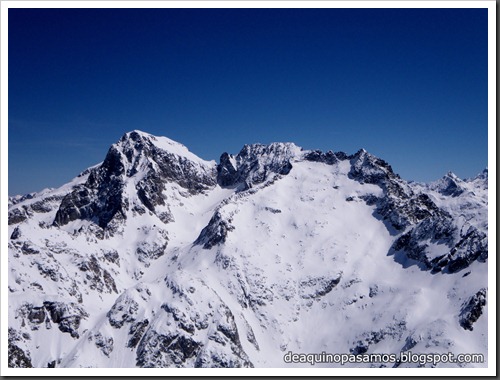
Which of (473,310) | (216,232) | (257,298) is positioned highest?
(216,232)

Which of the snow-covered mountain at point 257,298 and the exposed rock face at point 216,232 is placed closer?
the snow-covered mountain at point 257,298

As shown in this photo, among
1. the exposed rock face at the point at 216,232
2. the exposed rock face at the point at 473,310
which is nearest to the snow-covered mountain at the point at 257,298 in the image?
the exposed rock face at the point at 473,310

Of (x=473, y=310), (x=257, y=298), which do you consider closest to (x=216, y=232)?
(x=257, y=298)

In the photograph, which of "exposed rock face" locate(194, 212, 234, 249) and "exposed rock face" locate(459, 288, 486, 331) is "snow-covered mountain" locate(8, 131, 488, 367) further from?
"exposed rock face" locate(194, 212, 234, 249)

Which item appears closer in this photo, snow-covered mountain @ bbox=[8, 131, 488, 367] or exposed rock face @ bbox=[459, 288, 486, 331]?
exposed rock face @ bbox=[459, 288, 486, 331]

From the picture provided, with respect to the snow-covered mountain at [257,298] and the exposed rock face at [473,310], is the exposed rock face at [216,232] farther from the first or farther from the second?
the exposed rock face at [473,310]

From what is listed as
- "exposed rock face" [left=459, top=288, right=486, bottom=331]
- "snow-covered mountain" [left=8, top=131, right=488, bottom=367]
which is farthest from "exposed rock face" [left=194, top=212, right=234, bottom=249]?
"exposed rock face" [left=459, top=288, right=486, bottom=331]

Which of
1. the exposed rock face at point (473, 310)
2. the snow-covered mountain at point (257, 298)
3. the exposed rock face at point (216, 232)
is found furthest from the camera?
the exposed rock face at point (216, 232)

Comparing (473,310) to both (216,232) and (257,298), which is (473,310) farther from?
(216,232)

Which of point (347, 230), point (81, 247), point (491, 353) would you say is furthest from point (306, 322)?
point (491, 353)

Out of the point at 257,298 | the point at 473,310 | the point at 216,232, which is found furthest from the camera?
the point at 216,232

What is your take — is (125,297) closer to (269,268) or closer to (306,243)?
(269,268)

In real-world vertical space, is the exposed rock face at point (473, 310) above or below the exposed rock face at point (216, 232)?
below
